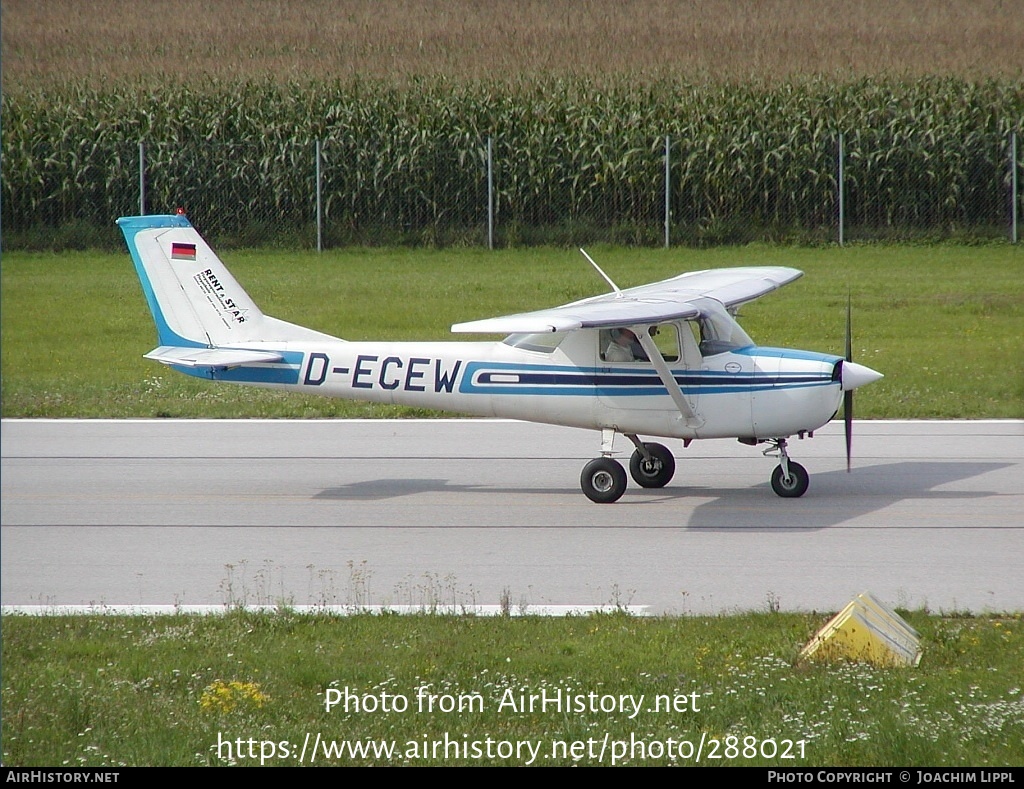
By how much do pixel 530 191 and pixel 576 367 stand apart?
1779 centimetres

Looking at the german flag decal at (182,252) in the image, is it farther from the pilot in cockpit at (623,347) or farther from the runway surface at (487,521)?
the pilot in cockpit at (623,347)

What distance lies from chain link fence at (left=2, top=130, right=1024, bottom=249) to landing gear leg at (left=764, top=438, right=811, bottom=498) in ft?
55.0

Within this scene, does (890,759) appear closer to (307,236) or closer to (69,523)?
(69,523)

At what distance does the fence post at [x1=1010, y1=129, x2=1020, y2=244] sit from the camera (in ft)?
88.1

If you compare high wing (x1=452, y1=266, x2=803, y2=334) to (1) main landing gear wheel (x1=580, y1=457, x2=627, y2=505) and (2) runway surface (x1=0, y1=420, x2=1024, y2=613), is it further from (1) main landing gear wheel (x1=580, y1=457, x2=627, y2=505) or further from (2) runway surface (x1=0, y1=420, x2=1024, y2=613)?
(2) runway surface (x1=0, y1=420, x2=1024, y2=613)

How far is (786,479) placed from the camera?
1189 centimetres

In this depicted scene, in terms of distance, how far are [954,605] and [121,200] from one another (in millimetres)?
24311

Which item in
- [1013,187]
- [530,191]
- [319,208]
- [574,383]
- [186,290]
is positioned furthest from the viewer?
[530,191]

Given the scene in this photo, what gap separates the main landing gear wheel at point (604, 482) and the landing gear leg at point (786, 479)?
1452 mm

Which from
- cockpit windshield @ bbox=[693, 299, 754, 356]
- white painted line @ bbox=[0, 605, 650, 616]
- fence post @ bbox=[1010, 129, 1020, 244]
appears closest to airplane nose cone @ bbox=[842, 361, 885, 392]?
cockpit windshield @ bbox=[693, 299, 754, 356]

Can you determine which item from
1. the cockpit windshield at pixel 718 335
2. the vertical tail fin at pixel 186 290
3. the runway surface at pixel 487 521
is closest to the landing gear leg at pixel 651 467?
the runway surface at pixel 487 521

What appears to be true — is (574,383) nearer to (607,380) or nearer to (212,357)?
(607,380)

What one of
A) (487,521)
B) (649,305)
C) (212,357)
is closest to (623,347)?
(649,305)
